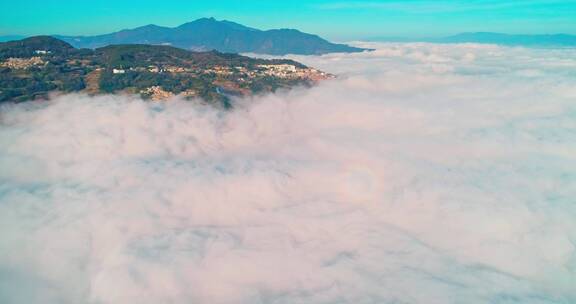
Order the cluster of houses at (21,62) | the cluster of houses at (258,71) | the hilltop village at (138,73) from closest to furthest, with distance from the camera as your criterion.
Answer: the hilltop village at (138,73) < the cluster of houses at (21,62) < the cluster of houses at (258,71)

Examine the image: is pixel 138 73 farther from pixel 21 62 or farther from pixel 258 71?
pixel 258 71

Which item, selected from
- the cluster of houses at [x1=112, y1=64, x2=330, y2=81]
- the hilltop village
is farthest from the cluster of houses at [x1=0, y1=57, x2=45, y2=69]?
the cluster of houses at [x1=112, y1=64, x2=330, y2=81]

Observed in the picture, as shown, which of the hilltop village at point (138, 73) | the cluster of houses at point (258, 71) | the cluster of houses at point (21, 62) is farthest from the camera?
the cluster of houses at point (258, 71)

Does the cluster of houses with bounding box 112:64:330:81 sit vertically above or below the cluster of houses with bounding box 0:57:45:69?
below

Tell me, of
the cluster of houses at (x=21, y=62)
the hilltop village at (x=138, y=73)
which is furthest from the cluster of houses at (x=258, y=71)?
the cluster of houses at (x=21, y=62)

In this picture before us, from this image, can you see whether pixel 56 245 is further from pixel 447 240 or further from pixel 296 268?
pixel 447 240

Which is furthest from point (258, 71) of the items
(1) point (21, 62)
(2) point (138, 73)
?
(1) point (21, 62)

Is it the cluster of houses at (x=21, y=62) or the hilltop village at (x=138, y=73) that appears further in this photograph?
the cluster of houses at (x=21, y=62)

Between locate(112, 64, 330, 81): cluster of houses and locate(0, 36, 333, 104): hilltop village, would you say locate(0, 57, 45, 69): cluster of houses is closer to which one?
locate(0, 36, 333, 104): hilltop village

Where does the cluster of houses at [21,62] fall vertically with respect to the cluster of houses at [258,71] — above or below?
above

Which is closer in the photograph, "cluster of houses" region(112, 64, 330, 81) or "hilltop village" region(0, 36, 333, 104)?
"hilltop village" region(0, 36, 333, 104)

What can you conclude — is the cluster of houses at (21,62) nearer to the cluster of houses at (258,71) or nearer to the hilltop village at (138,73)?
the hilltop village at (138,73)
